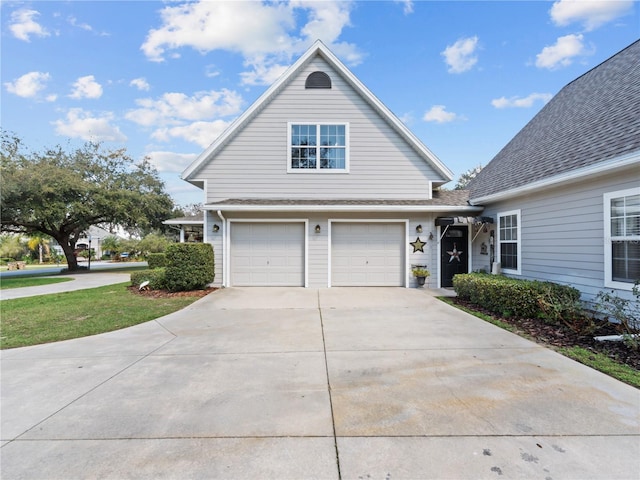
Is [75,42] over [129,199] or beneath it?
over

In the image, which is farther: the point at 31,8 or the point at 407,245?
the point at 407,245

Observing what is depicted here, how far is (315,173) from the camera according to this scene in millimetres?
10633

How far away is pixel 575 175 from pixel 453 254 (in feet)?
16.1

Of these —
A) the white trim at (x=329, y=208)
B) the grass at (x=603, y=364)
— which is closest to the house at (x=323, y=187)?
the white trim at (x=329, y=208)

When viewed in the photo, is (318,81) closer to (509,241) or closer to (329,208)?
(329,208)

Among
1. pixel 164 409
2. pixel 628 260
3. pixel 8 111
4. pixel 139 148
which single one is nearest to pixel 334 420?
pixel 164 409

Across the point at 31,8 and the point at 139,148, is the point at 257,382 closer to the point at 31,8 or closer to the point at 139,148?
the point at 31,8

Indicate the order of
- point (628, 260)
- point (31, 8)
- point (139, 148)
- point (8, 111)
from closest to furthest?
point (628, 260) < point (31, 8) < point (8, 111) < point (139, 148)

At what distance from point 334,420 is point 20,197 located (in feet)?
67.6

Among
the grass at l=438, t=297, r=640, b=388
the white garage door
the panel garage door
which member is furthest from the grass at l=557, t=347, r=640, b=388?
the panel garage door

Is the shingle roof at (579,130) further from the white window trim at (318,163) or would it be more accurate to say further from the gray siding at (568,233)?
the white window trim at (318,163)

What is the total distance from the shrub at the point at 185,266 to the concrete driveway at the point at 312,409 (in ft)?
13.9

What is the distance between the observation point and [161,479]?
6.81 feet

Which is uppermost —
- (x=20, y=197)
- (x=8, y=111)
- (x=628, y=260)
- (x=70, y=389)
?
(x=8, y=111)
